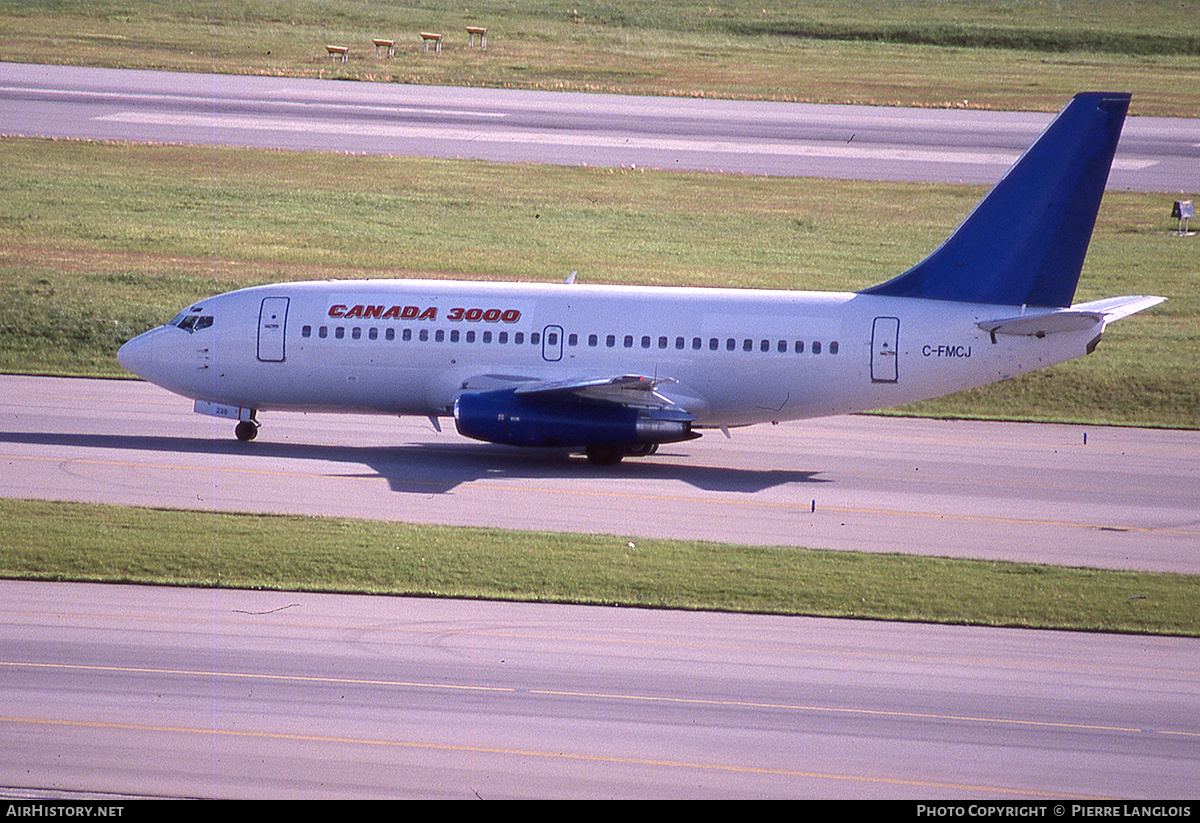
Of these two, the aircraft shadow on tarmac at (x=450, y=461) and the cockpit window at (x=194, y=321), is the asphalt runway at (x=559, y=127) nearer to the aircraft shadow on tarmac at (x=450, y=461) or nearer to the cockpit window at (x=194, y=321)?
the cockpit window at (x=194, y=321)

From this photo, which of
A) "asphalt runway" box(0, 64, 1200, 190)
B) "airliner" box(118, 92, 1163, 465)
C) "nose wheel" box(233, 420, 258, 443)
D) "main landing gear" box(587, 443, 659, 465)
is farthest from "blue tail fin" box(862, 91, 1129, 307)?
"asphalt runway" box(0, 64, 1200, 190)

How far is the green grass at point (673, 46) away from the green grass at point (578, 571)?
2123 inches

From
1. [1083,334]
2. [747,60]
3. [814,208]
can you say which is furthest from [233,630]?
[747,60]

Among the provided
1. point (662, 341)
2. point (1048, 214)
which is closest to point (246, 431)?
point (662, 341)

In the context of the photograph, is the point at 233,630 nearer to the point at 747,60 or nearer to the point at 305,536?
the point at 305,536

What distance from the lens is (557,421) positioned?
3472 cm

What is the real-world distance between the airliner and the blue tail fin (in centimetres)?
4

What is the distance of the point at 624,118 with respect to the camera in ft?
240

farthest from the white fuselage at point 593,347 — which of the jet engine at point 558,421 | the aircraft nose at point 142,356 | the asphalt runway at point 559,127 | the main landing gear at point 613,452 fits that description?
the asphalt runway at point 559,127

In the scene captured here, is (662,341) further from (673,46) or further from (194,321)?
(673,46)

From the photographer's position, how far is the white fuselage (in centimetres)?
3506

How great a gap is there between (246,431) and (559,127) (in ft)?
121

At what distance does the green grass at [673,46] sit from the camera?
81.0 meters

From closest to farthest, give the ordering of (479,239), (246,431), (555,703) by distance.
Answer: (555,703) → (246,431) → (479,239)
